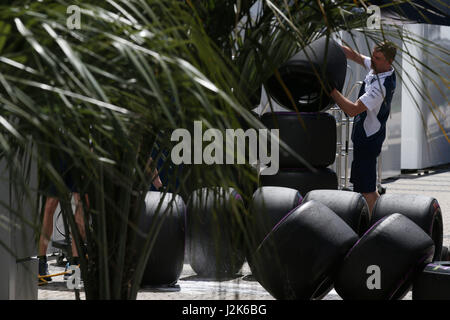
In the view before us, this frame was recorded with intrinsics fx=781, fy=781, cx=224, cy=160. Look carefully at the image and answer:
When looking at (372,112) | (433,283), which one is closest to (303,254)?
(433,283)

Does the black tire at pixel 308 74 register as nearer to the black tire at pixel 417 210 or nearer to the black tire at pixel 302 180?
the black tire at pixel 302 180

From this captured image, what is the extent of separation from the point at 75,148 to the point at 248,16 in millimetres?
1046

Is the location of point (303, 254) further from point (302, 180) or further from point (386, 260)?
point (302, 180)

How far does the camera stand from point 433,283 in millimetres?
4086

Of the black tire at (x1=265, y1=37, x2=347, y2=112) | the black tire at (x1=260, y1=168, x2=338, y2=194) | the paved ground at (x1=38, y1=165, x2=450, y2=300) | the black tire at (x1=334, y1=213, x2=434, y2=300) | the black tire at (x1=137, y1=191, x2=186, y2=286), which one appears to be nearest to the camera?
the black tire at (x1=334, y1=213, x2=434, y2=300)

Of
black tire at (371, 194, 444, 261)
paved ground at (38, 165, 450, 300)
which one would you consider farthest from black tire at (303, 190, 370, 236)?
paved ground at (38, 165, 450, 300)

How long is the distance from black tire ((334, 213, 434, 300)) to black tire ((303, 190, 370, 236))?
690 millimetres

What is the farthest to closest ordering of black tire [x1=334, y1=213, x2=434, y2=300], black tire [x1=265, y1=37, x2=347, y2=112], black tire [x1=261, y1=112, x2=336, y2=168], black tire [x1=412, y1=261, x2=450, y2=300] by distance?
black tire [x1=261, y1=112, x2=336, y2=168], black tire [x1=265, y1=37, x2=347, y2=112], black tire [x1=334, y1=213, x2=434, y2=300], black tire [x1=412, y1=261, x2=450, y2=300]

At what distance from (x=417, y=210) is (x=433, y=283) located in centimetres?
97

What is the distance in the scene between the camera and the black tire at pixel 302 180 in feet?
22.3

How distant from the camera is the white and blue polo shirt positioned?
252 inches

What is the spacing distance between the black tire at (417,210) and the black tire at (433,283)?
789 mm

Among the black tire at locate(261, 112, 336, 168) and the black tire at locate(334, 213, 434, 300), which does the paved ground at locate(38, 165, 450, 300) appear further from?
the black tire at locate(261, 112, 336, 168)
